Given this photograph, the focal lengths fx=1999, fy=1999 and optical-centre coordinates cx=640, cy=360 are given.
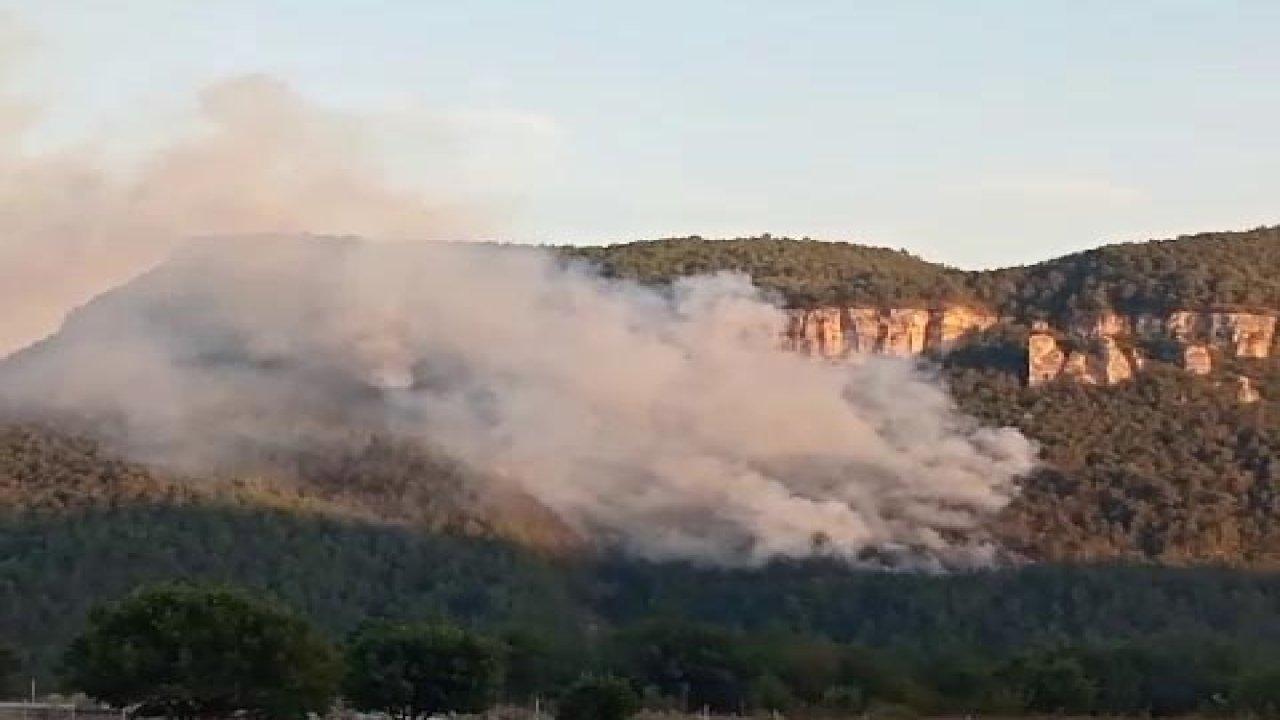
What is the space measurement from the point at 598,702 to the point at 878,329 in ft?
269

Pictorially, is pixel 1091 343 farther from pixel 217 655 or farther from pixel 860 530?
pixel 217 655

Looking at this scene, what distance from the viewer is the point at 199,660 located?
5844 centimetres

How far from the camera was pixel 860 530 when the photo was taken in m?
122

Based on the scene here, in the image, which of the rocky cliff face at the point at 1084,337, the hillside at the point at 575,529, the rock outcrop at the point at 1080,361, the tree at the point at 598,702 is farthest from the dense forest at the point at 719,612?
the rocky cliff face at the point at 1084,337

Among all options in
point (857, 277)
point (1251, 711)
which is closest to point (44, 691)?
point (1251, 711)

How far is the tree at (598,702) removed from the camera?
6962cm

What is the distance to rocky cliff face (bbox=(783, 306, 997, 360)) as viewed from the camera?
479ft

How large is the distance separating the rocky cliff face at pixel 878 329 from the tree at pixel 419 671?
7751 centimetres

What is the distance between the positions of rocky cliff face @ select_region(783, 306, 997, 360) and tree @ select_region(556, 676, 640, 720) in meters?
78.1

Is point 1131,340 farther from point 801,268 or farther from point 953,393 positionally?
point 801,268

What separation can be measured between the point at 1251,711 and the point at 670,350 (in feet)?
269

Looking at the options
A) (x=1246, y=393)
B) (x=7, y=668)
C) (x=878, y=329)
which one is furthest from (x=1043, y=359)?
(x=7, y=668)

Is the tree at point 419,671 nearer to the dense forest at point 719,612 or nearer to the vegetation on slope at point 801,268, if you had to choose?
the dense forest at point 719,612

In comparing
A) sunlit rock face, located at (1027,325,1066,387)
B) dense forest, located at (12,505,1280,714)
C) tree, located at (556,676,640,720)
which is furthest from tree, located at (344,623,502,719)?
sunlit rock face, located at (1027,325,1066,387)
